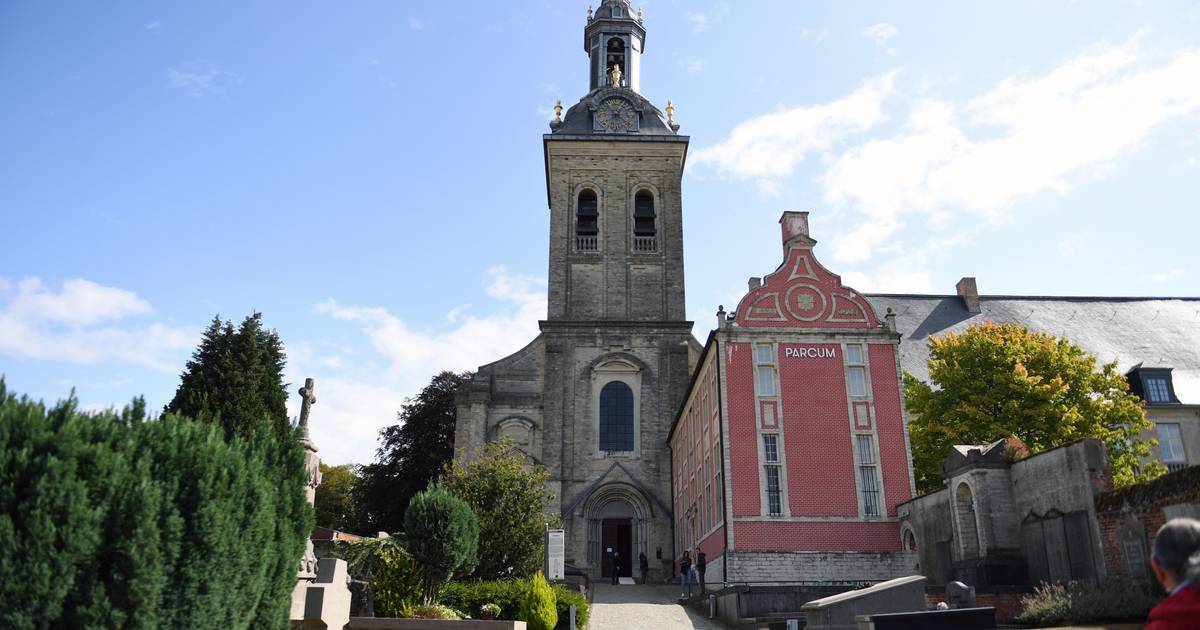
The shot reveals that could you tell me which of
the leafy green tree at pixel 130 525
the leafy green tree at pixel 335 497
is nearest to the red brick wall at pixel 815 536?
the leafy green tree at pixel 130 525

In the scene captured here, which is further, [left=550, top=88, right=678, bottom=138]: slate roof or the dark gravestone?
[left=550, top=88, right=678, bottom=138]: slate roof

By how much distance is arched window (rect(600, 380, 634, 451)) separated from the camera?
35625mm

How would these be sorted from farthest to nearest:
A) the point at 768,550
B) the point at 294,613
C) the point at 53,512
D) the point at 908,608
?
the point at 768,550
the point at 908,608
the point at 294,613
the point at 53,512

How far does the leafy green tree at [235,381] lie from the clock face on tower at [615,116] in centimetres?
2364

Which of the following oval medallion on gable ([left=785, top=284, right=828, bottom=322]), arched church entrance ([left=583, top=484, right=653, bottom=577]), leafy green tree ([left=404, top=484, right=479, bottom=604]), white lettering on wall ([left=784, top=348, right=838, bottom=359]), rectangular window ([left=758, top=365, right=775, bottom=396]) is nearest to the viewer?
leafy green tree ([left=404, top=484, right=479, bottom=604])

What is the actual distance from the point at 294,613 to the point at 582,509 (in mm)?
23573

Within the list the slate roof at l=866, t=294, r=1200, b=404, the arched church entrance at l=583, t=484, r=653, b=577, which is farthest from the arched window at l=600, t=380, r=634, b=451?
the slate roof at l=866, t=294, r=1200, b=404

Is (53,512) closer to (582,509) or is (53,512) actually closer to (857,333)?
(857,333)

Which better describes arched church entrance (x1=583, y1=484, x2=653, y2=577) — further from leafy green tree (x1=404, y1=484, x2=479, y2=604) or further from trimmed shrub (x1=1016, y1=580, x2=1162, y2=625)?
trimmed shrub (x1=1016, y1=580, x2=1162, y2=625)

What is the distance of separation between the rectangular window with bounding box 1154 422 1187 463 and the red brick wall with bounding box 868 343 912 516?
1452 centimetres

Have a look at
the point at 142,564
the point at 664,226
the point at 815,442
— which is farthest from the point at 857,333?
the point at 142,564

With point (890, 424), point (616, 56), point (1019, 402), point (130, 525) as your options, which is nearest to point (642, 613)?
point (890, 424)

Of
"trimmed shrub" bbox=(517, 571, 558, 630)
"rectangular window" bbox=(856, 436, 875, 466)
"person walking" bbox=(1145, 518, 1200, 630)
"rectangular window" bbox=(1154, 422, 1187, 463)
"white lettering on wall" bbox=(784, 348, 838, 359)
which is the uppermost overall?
"white lettering on wall" bbox=(784, 348, 838, 359)

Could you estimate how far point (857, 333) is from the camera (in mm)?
24953
